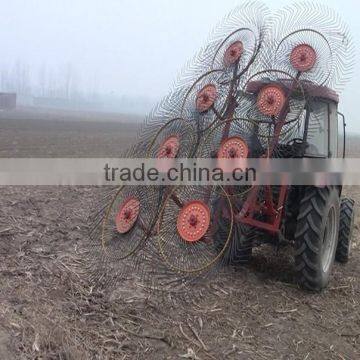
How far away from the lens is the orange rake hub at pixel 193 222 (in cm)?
392

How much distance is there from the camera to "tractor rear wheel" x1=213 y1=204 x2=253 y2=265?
4.14m

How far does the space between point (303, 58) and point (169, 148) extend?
5.36 feet

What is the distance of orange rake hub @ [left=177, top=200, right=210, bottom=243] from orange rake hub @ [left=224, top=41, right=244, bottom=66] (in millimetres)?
1674

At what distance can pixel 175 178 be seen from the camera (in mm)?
4117

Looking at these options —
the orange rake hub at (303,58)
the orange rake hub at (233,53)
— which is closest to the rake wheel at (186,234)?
the orange rake hub at (233,53)

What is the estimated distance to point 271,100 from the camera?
15.1ft

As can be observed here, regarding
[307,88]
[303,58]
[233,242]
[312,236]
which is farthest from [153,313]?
[303,58]

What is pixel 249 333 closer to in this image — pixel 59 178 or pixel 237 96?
pixel 237 96

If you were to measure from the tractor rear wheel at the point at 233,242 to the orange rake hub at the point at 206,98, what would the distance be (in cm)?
108

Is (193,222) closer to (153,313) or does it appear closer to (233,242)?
(233,242)

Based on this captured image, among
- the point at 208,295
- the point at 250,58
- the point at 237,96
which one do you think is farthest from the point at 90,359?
the point at 250,58

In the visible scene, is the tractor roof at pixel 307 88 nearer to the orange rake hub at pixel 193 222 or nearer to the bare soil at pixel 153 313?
the orange rake hub at pixel 193 222

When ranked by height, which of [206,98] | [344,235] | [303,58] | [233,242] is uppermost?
[303,58]

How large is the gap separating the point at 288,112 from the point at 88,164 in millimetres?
7463
